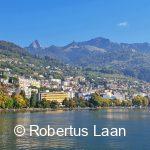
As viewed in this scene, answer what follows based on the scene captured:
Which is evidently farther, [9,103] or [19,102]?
[19,102]

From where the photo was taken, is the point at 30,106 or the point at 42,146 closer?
the point at 42,146

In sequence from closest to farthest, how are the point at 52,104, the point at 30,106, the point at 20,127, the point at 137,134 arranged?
the point at 137,134 < the point at 20,127 < the point at 30,106 < the point at 52,104

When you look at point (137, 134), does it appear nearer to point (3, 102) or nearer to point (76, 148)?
point (76, 148)

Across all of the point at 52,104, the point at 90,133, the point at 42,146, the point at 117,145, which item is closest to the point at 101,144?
the point at 117,145

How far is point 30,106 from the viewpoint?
163375 millimetres

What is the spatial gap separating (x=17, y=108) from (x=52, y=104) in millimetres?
27823

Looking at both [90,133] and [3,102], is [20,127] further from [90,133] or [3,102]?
[3,102]

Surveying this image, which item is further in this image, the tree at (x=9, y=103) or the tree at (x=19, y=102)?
the tree at (x=19, y=102)

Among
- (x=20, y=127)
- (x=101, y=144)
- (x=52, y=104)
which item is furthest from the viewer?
(x=52, y=104)

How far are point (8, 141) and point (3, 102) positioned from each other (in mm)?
92926

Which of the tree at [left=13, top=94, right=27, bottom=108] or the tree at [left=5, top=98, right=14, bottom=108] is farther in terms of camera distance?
the tree at [left=13, top=94, right=27, bottom=108]

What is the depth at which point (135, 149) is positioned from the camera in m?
47.5

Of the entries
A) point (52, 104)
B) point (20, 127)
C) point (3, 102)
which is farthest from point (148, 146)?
point (52, 104)

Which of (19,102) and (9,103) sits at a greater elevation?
(19,102)
